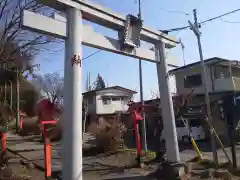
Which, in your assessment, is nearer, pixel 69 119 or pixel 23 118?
pixel 69 119

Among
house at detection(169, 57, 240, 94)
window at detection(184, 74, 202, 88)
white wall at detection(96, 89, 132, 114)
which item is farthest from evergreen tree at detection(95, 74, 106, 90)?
window at detection(184, 74, 202, 88)

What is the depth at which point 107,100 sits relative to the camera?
35219mm

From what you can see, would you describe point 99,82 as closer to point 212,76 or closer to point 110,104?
point 110,104

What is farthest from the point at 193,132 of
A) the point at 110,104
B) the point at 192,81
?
the point at 110,104

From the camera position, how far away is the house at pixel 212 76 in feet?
75.6

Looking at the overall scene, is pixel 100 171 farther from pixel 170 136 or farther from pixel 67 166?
pixel 67 166

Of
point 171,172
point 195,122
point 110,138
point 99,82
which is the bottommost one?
point 171,172

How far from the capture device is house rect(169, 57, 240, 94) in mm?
23031

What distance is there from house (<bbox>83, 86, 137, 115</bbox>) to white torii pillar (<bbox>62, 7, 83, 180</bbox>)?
28254 millimetres

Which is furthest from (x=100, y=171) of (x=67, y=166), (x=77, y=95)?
(x=77, y=95)

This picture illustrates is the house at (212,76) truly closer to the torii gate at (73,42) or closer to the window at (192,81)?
the window at (192,81)

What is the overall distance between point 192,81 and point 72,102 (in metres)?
22.0

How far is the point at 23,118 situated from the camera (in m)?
25.2

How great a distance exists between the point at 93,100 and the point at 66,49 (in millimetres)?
29409
